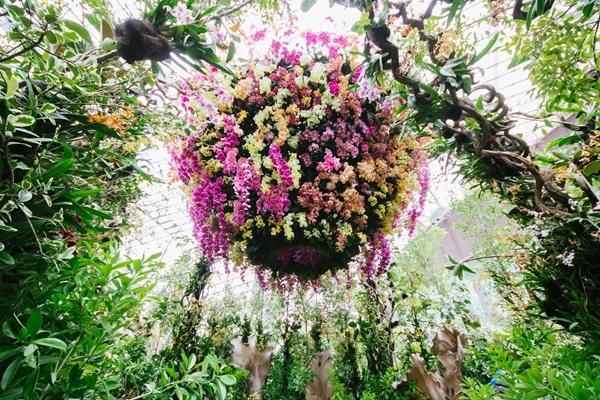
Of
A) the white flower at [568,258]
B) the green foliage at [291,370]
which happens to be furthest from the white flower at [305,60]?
the green foliage at [291,370]

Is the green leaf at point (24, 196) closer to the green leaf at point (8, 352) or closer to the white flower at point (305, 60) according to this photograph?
the green leaf at point (8, 352)

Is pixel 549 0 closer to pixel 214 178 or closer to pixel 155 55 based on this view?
pixel 155 55

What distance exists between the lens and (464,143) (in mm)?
1009

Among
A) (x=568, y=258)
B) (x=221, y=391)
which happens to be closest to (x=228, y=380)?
(x=221, y=391)

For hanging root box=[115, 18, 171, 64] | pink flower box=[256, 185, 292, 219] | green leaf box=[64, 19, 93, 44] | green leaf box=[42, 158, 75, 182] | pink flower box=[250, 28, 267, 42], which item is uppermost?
pink flower box=[250, 28, 267, 42]

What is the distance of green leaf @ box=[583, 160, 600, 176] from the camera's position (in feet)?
2.52

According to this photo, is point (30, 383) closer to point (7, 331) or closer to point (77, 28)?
point (7, 331)

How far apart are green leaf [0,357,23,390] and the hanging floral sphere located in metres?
0.61

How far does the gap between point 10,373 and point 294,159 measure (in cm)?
80

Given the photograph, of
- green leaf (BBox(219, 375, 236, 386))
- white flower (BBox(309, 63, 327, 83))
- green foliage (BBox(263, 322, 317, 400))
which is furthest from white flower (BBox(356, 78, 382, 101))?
green foliage (BBox(263, 322, 317, 400))

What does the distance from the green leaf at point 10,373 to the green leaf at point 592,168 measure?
1.27 metres

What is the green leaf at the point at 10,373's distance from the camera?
0.43 meters

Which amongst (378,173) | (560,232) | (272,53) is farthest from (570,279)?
(272,53)

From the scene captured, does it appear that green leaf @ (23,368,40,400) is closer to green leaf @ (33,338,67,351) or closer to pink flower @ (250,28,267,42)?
green leaf @ (33,338,67,351)
